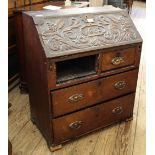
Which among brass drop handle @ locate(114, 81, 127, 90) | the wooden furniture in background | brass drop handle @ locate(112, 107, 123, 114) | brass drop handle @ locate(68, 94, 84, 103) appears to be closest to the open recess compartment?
brass drop handle @ locate(68, 94, 84, 103)

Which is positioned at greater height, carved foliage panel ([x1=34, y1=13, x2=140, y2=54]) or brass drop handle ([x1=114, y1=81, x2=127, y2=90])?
carved foliage panel ([x1=34, y1=13, x2=140, y2=54])

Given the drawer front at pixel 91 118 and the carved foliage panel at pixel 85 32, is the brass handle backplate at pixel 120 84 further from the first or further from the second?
the carved foliage panel at pixel 85 32

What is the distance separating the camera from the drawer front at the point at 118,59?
156 cm

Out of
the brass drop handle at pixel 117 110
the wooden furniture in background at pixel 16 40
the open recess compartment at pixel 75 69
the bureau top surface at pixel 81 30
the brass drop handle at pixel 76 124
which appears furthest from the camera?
the wooden furniture in background at pixel 16 40

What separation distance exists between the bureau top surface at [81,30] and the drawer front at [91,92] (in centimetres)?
26

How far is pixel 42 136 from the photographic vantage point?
177cm

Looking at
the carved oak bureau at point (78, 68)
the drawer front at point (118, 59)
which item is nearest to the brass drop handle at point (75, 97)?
the carved oak bureau at point (78, 68)

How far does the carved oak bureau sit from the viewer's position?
1401 millimetres

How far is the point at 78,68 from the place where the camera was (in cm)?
165

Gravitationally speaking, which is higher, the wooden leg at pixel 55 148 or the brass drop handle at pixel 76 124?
the brass drop handle at pixel 76 124

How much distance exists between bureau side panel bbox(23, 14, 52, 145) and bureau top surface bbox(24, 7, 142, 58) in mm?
63

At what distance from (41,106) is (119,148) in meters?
0.66

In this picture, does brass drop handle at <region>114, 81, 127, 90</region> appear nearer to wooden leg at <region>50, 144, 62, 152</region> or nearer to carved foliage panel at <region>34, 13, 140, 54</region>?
carved foliage panel at <region>34, 13, 140, 54</region>

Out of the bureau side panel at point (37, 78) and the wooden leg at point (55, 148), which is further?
the wooden leg at point (55, 148)
